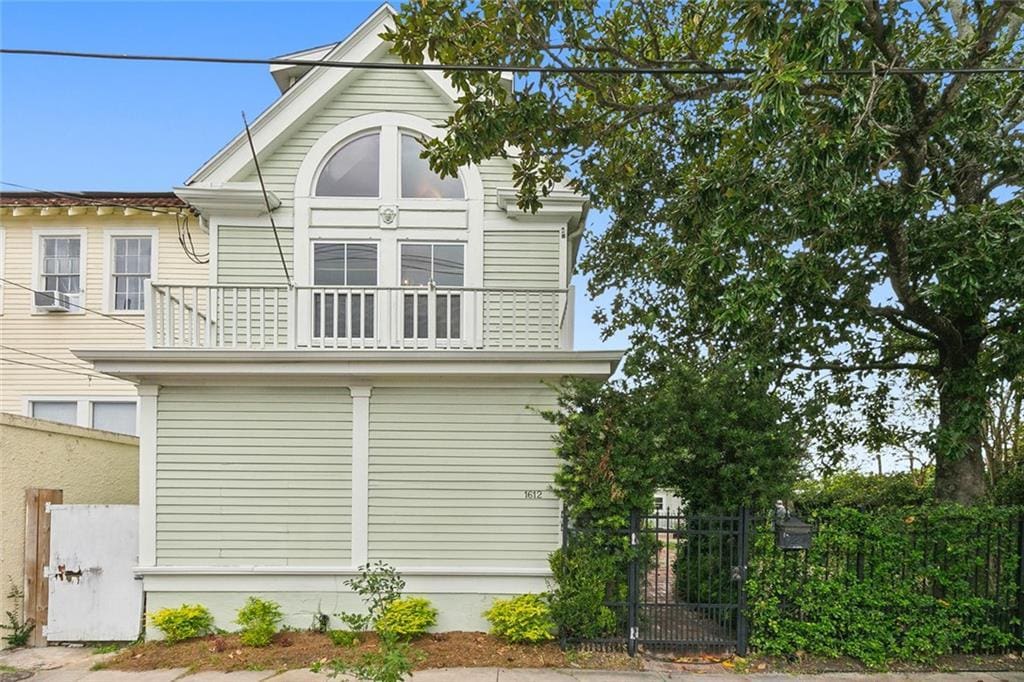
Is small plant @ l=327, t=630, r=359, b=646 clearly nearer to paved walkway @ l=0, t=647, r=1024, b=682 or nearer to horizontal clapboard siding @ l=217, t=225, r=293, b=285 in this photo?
paved walkway @ l=0, t=647, r=1024, b=682

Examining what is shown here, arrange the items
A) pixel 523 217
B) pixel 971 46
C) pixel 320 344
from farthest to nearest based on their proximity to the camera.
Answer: pixel 523 217 < pixel 320 344 < pixel 971 46

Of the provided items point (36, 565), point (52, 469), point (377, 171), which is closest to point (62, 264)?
point (52, 469)

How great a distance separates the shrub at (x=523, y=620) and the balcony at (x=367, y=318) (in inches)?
132

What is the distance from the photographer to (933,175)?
7.83 meters

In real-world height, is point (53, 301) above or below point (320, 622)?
above

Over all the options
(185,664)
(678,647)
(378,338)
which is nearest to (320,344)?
(378,338)

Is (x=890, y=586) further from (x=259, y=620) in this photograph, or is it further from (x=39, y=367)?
(x=39, y=367)

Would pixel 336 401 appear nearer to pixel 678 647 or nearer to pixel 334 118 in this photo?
pixel 334 118

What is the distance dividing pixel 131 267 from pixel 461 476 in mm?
8912

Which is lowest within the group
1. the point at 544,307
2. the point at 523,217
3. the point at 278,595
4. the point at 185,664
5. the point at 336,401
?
the point at 185,664

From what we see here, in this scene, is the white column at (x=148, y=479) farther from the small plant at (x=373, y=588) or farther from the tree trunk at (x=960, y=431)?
the tree trunk at (x=960, y=431)

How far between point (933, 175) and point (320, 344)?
27.6 feet

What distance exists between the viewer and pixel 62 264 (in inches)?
486

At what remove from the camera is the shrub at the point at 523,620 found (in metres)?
7.52
